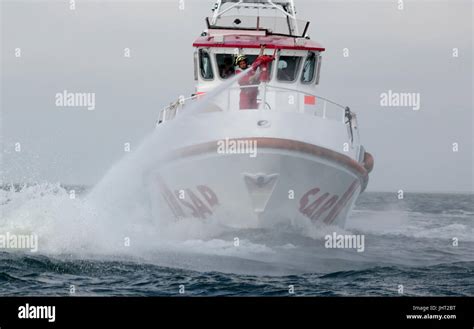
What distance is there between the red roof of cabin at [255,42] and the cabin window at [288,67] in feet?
1.03

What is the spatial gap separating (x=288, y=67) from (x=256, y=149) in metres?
4.04

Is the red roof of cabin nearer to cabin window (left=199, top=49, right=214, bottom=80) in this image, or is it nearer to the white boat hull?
cabin window (left=199, top=49, right=214, bottom=80)

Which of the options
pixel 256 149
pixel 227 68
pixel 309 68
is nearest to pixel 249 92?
pixel 256 149

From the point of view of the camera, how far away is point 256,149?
15148mm

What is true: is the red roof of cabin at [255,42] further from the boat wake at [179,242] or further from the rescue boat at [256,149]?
the boat wake at [179,242]

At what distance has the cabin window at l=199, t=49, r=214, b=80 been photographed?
18688mm

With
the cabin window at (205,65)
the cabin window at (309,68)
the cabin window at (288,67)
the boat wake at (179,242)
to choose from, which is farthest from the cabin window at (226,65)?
the boat wake at (179,242)

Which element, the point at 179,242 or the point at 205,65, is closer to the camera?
the point at 179,242

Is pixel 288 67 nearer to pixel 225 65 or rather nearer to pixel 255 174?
pixel 225 65

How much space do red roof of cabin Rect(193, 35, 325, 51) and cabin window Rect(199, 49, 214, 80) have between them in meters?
0.38

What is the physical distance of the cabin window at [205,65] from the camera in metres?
18.7
